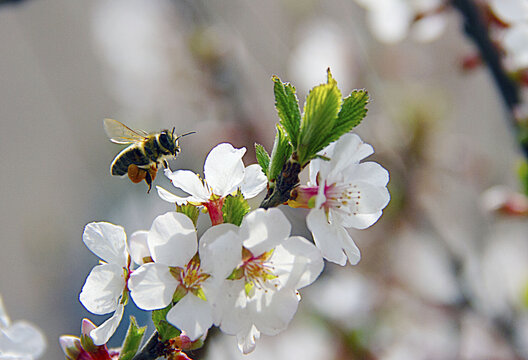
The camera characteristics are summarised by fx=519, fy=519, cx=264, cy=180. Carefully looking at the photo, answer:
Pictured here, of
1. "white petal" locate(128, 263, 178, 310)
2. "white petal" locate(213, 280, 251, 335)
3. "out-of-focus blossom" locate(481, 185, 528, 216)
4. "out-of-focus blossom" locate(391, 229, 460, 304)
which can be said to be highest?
"white petal" locate(128, 263, 178, 310)

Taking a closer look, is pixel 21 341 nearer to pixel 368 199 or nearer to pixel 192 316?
pixel 192 316

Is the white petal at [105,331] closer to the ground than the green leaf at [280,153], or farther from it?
closer to the ground

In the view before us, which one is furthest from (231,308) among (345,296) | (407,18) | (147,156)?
(345,296)

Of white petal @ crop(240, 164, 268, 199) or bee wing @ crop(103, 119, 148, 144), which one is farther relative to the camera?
bee wing @ crop(103, 119, 148, 144)

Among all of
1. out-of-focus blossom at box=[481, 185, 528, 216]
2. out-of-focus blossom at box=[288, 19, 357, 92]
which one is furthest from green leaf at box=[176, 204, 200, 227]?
out-of-focus blossom at box=[288, 19, 357, 92]

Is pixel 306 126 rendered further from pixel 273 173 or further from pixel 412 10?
pixel 412 10

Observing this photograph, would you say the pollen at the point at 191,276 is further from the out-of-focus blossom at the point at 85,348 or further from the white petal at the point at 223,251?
the out-of-focus blossom at the point at 85,348

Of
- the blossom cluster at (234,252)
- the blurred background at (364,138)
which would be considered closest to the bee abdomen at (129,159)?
the blossom cluster at (234,252)

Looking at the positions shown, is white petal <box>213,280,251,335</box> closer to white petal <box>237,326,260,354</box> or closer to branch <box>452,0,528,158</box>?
white petal <box>237,326,260,354</box>
